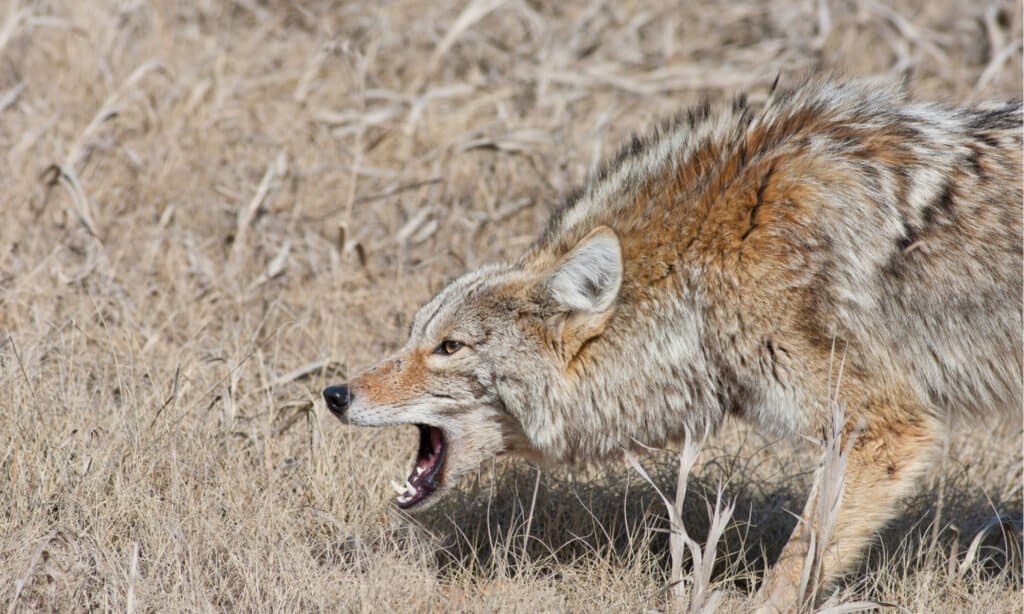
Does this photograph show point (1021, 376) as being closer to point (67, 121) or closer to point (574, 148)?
point (574, 148)

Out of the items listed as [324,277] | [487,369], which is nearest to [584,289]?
[487,369]

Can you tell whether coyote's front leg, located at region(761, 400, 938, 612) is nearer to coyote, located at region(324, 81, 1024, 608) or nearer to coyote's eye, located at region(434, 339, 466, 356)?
coyote, located at region(324, 81, 1024, 608)

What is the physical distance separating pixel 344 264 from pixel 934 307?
391cm

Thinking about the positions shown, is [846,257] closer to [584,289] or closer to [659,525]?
[584,289]

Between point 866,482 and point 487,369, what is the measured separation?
4.95 feet

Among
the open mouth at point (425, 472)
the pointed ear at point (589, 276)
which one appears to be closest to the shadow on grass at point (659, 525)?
the open mouth at point (425, 472)

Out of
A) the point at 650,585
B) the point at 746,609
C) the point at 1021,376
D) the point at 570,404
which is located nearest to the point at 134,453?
the point at 570,404

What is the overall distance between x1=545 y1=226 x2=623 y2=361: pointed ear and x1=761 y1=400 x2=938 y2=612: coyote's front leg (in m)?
1.04

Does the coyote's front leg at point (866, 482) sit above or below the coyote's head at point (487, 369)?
below

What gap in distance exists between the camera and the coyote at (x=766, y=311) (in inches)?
174

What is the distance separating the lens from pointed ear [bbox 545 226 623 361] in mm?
4621

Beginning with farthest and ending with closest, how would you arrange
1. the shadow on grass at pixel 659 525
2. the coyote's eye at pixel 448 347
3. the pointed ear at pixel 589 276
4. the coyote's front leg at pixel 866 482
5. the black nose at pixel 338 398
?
the shadow on grass at pixel 659 525 < the coyote's eye at pixel 448 347 < the black nose at pixel 338 398 < the pointed ear at pixel 589 276 < the coyote's front leg at pixel 866 482

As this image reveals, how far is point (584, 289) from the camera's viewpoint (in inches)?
187

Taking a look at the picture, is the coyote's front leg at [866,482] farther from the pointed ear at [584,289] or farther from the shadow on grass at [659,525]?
the pointed ear at [584,289]
